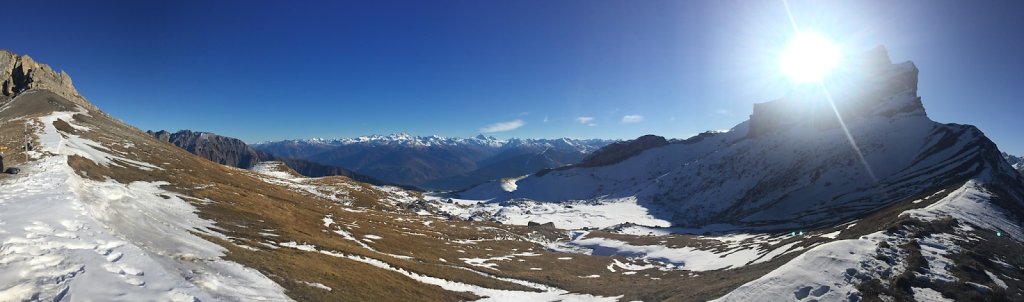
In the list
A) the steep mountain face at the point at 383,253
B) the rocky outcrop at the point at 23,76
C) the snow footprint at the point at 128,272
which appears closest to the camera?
the snow footprint at the point at 128,272

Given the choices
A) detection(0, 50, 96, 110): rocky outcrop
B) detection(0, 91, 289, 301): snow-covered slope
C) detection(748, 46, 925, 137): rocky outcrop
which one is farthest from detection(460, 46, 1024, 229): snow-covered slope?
detection(0, 50, 96, 110): rocky outcrop

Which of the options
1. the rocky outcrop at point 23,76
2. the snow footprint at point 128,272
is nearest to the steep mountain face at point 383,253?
the snow footprint at point 128,272

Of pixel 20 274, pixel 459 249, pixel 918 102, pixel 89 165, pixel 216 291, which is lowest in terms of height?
pixel 459 249

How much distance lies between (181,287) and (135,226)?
44.6 feet

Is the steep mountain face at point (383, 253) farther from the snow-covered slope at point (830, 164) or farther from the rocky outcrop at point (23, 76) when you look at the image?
the rocky outcrop at point (23, 76)

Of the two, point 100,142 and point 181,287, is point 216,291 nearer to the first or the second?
point 181,287

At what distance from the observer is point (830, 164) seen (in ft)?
424

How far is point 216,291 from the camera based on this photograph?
792 inches

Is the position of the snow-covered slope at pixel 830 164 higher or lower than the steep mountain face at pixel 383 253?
higher

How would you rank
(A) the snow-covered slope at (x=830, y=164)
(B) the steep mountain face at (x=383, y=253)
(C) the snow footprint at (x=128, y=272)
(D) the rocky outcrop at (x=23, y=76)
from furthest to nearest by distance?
(D) the rocky outcrop at (x=23, y=76)
(A) the snow-covered slope at (x=830, y=164)
(B) the steep mountain face at (x=383, y=253)
(C) the snow footprint at (x=128, y=272)

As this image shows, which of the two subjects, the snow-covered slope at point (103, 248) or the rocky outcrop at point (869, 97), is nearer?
the snow-covered slope at point (103, 248)

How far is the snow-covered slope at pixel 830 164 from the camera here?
96688 mm

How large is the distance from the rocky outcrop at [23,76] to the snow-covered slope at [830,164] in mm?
204902

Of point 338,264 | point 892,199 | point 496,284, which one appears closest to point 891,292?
point 496,284
